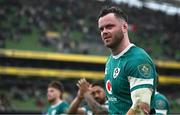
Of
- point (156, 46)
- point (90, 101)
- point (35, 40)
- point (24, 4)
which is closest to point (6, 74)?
point (35, 40)

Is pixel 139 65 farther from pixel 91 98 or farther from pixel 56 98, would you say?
pixel 56 98

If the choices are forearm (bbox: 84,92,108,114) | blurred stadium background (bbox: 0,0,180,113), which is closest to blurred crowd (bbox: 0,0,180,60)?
blurred stadium background (bbox: 0,0,180,113)

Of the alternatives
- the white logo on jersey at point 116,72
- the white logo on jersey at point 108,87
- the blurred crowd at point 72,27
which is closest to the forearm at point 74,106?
the white logo on jersey at point 108,87

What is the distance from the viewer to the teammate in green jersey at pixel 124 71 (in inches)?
127

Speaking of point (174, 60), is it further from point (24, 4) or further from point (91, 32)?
point (24, 4)

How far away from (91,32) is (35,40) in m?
5.19

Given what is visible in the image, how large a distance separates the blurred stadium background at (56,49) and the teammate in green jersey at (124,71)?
22.6 meters

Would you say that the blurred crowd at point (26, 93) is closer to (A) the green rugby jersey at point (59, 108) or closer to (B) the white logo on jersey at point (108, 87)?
(A) the green rugby jersey at point (59, 108)

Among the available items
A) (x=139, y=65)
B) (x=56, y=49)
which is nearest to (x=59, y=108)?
(x=139, y=65)

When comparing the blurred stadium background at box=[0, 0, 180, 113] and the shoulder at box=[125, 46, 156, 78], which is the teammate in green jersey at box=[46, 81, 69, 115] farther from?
the blurred stadium background at box=[0, 0, 180, 113]

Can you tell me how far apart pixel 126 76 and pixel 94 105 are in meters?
2.38

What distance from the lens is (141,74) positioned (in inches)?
Result: 127

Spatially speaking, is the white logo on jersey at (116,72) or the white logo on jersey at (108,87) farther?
the white logo on jersey at (108,87)

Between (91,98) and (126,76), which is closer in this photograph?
(126,76)
